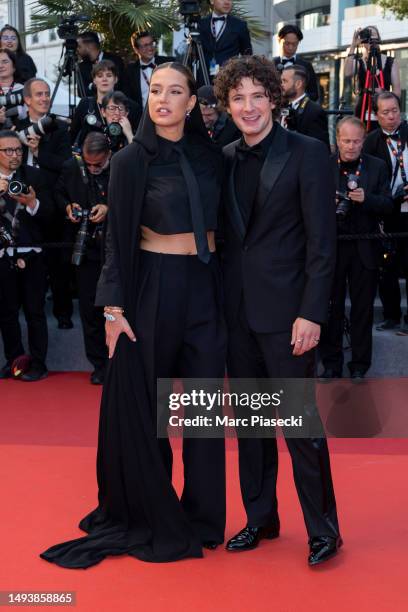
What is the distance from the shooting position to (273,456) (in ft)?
10.7

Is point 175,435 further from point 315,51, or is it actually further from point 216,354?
point 315,51

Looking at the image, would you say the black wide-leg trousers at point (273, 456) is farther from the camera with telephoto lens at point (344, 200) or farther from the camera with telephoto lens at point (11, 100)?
the camera with telephoto lens at point (11, 100)

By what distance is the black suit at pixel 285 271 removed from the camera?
2.98m

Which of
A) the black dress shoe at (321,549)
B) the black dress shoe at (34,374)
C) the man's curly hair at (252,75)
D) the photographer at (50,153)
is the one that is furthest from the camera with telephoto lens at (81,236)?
the black dress shoe at (321,549)

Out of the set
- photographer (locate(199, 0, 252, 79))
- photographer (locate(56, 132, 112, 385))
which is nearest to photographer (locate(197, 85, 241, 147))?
photographer (locate(56, 132, 112, 385))

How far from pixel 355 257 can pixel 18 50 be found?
11.9 feet

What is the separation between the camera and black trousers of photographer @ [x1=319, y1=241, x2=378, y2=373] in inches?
220

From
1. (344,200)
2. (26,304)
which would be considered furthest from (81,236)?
(344,200)

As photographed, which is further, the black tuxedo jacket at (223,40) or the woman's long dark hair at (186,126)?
the black tuxedo jacket at (223,40)

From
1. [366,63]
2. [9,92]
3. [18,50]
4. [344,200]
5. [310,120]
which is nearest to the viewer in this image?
[344,200]

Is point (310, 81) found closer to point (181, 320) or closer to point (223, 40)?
point (223, 40)

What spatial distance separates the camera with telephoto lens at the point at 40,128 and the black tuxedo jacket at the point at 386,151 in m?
2.15

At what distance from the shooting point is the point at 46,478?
400cm

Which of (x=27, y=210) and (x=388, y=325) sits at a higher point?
(x=27, y=210)
